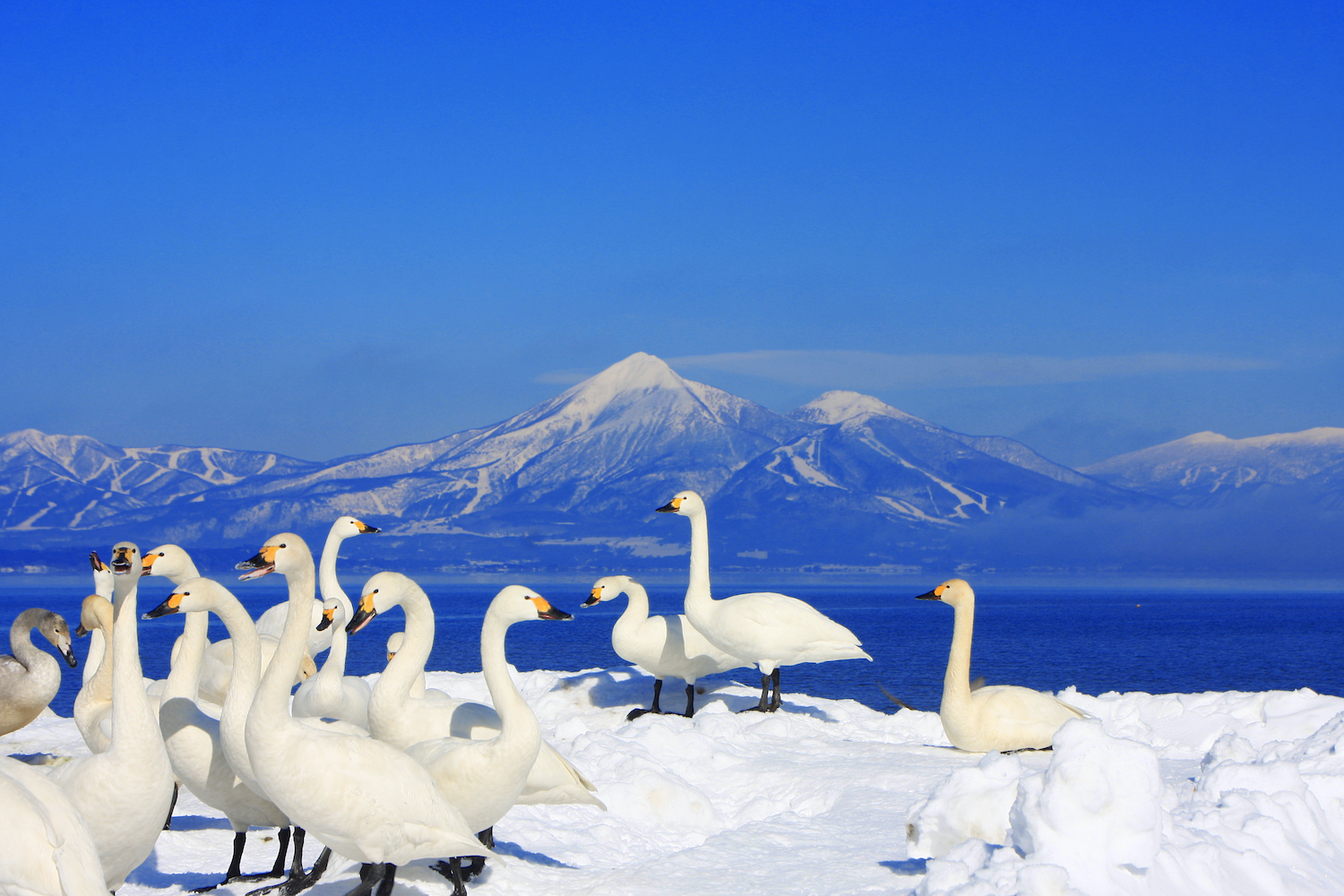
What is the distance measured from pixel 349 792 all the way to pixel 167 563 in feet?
8.56

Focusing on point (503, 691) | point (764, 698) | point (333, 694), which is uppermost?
point (503, 691)

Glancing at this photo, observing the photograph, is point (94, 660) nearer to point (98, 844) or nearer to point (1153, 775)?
point (98, 844)

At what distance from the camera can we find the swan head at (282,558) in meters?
6.65

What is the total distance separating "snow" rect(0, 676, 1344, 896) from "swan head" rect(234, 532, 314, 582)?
186cm

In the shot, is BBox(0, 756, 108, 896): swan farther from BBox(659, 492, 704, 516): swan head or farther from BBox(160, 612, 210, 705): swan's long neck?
BBox(659, 492, 704, 516): swan head

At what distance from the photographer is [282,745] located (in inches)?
229

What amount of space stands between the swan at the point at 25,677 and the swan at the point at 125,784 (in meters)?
3.18

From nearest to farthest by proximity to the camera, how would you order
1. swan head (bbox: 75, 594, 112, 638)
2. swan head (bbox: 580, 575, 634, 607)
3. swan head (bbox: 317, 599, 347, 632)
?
swan head (bbox: 75, 594, 112, 638) < swan head (bbox: 317, 599, 347, 632) < swan head (bbox: 580, 575, 634, 607)

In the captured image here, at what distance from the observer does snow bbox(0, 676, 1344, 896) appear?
17.5 ft

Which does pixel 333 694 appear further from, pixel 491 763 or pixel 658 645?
pixel 658 645

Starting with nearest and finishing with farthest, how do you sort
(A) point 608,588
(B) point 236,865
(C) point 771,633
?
1. (B) point 236,865
2. (C) point 771,633
3. (A) point 608,588

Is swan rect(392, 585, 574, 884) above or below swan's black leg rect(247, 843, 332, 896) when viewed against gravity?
above

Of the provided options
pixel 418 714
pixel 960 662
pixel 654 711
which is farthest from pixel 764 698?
pixel 418 714

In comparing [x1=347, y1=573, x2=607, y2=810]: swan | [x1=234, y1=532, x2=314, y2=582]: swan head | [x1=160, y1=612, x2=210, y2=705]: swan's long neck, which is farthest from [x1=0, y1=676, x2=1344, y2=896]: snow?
[x1=234, y1=532, x2=314, y2=582]: swan head
